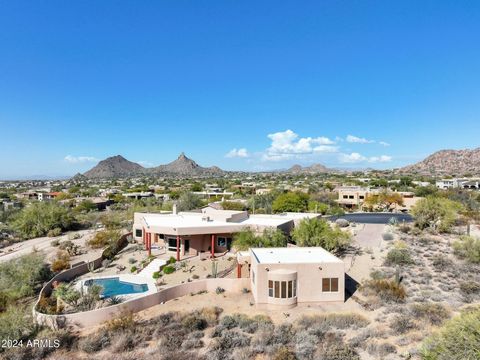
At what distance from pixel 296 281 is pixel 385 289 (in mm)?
6769

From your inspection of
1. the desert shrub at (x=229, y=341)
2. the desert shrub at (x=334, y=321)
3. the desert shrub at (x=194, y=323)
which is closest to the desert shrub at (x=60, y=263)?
the desert shrub at (x=194, y=323)

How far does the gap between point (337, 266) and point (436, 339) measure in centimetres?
1035

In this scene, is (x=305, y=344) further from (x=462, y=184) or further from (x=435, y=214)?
(x=462, y=184)

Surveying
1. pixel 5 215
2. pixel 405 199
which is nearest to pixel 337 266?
pixel 405 199

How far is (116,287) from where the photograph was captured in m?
26.9

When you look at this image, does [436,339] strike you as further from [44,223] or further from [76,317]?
[44,223]

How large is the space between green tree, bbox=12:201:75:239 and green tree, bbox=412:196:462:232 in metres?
51.1

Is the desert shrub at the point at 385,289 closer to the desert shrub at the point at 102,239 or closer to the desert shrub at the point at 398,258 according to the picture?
the desert shrub at the point at 398,258

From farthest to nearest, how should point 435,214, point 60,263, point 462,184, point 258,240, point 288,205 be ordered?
1. point 462,184
2. point 288,205
3. point 435,214
4. point 60,263
5. point 258,240

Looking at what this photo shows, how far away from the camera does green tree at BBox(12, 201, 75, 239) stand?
164ft

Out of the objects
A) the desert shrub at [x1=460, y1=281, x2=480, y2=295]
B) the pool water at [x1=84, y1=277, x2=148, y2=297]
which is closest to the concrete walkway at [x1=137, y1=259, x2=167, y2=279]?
the pool water at [x1=84, y1=277, x2=148, y2=297]

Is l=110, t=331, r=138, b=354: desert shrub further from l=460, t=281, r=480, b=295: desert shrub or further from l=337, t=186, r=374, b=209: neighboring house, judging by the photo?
l=337, t=186, r=374, b=209: neighboring house

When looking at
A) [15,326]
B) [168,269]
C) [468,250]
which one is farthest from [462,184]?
[15,326]

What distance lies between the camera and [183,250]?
33656mm
